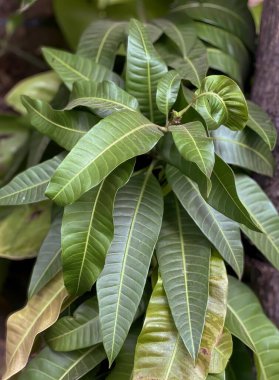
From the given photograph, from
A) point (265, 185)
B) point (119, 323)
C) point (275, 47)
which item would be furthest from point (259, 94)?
point (119, 323)

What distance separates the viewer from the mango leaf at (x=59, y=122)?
3.54 ft

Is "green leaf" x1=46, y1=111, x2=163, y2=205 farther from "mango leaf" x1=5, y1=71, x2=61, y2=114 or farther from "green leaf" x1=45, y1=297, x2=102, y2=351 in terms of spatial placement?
"mango leaf" x1=5, y1=71, x2=61, y2=114

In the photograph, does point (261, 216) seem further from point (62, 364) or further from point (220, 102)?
point (62, 364)

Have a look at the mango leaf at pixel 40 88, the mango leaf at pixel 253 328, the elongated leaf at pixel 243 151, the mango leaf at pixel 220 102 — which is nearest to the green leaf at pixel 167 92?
the mango leaf at pixel 220 102

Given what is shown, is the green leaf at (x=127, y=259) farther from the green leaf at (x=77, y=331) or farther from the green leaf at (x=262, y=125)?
the green leaf at (x=262, y=125)

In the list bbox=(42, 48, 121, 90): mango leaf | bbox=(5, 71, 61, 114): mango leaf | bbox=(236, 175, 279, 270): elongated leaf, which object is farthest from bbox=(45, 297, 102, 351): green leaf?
bbox=(5, 71, 61, 114): mango leaf

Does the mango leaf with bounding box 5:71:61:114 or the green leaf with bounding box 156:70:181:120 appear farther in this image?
the mango leaf with bounding box 5:71:61:114

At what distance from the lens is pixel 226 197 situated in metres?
0.99

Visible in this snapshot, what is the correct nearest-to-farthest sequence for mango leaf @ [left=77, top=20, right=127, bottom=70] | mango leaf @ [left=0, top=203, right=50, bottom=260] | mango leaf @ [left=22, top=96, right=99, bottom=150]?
mango leaf @ [left=22, top=96, right=99, bottom=150] → mango leaf @ [left=77, top=20, right=127, bottom=70] → mango leaf @ [left=0, top=203, right=50, bottom=260]

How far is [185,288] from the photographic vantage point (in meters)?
1.03

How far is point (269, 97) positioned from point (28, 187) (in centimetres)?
59

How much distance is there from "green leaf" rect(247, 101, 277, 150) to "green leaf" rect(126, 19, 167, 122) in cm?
20

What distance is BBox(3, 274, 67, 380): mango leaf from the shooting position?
1.09 m

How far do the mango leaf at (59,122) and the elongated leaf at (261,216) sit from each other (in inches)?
14.3
